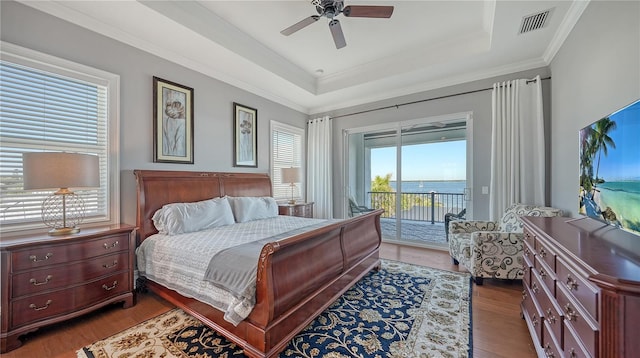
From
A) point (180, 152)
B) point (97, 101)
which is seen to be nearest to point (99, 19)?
point (97, 101)

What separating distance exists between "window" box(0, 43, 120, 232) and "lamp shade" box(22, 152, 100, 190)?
1.58 ft

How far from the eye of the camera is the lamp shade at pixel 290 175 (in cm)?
462

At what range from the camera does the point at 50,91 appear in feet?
7.86

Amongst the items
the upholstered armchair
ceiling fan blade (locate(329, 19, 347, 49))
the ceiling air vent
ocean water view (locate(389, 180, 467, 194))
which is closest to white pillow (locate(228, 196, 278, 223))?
ceiling fan blade (locate(329, 19, 347, 49))

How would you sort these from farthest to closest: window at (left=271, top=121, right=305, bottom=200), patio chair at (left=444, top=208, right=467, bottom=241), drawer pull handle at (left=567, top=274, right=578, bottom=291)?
1. window at (left=271, top=121, right=305, bottom=200)
2. patio chair at (left=444, top=208, right=467, bottom=241)
3. drawer pull handle at (left=567, top=274, right=578, bottom=291)

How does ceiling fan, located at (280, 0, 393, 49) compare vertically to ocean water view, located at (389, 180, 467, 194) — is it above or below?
above

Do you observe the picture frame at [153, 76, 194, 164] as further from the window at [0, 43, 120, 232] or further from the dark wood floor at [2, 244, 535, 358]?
the dark wood floor at [2, 244, 535, 358]

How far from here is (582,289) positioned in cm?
106

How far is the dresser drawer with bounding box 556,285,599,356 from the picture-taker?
3.14 ft

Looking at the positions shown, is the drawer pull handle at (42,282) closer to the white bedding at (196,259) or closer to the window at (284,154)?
the white bedding at (196,259)

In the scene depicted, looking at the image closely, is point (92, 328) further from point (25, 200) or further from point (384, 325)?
point (384, 325)

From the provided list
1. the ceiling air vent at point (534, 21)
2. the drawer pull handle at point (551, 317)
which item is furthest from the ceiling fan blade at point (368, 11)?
the drawer pull handle at point (551, 317)

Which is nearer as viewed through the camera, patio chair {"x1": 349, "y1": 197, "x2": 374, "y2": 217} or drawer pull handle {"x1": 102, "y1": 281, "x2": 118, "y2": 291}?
drawer pull handle {"x1": 102, "y1": 281, "x2": 118, "y2": 291}

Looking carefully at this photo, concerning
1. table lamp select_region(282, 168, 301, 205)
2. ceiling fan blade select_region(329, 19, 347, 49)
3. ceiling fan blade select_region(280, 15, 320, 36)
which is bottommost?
table lamp select_region(282, 168, 301, 205)
